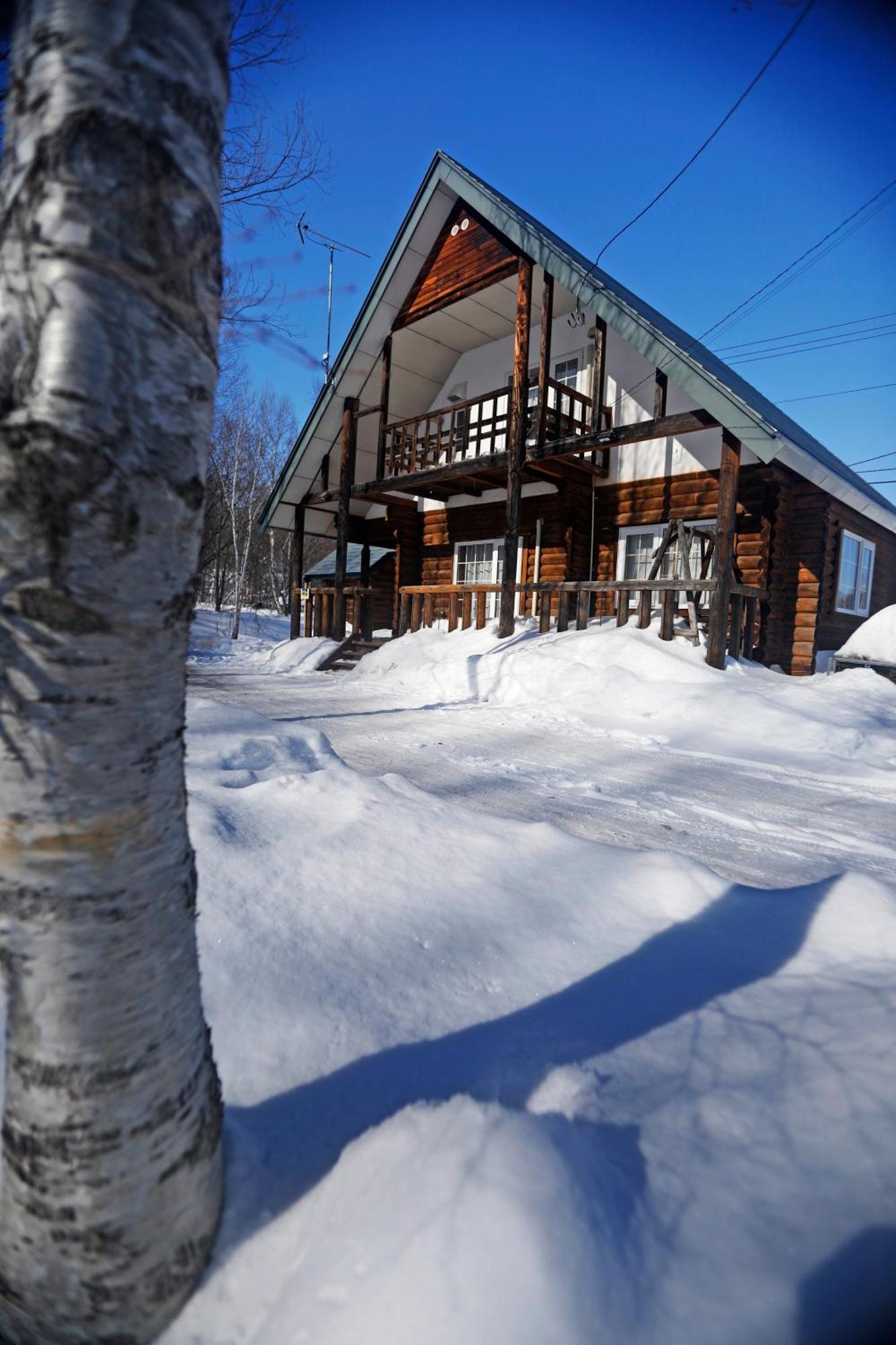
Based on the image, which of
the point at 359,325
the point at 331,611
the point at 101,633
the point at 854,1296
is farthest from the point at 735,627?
the point at 359,325

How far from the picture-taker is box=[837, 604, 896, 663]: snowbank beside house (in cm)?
779

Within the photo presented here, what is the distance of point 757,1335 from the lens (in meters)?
0.79

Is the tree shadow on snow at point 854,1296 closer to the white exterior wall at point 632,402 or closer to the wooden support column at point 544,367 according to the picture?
the wooden support column at point 544,367

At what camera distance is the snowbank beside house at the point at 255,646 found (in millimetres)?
11789

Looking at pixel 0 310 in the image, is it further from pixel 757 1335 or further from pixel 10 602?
pixel 757 1335

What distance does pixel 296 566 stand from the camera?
542 inches

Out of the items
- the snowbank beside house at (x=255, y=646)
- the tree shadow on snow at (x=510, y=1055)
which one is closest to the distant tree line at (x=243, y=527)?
the snowbank beside house at (x=255, y=646)

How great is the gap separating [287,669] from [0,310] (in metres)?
11.3

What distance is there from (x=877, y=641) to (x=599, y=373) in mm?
5632

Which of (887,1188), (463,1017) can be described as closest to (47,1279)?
(463,1017)

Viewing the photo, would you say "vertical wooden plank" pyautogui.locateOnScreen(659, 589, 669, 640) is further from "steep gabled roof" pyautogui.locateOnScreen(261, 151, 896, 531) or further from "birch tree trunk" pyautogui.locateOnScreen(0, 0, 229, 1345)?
"birch tree trunk" pyautogui.locateOnScreen(0, 0, 229, 1345)

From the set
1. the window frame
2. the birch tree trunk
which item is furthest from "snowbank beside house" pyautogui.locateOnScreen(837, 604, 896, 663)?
the birch tree trunk

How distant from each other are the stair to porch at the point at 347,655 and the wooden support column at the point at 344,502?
66 centimetres

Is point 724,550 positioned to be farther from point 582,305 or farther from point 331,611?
point 331,611
